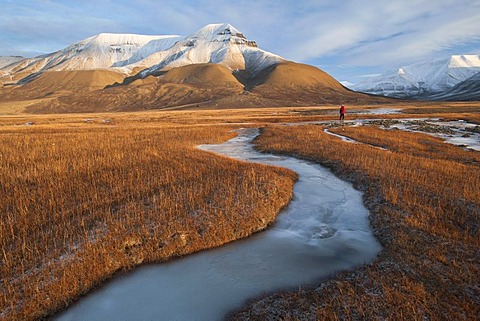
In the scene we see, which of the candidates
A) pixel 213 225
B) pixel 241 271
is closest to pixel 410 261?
pixel 241 271

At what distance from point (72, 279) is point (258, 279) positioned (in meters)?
4.60

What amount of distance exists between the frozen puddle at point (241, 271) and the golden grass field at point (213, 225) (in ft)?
1.51

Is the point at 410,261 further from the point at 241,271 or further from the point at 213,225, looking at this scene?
the point at 213,225

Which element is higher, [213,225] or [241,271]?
[213,225]

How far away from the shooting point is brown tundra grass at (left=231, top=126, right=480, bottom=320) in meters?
5.90

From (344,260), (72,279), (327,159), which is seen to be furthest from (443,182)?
(72,279)

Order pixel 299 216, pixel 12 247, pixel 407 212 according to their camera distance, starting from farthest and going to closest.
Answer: pixel 299 216
pixel 407 212
pixel 12 247

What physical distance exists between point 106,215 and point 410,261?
9644 mm

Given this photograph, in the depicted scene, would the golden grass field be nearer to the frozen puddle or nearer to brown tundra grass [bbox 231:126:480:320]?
brown tundra grass [bbox 231:126:480:320]

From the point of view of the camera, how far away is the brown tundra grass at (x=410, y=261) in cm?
590

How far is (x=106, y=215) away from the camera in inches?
405

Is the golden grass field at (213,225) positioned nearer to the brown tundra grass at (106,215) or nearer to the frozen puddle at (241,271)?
the brown tundra grass at (106,215)

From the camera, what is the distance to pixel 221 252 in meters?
8.91

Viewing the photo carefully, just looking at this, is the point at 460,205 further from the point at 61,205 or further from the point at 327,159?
the point at 61,205
